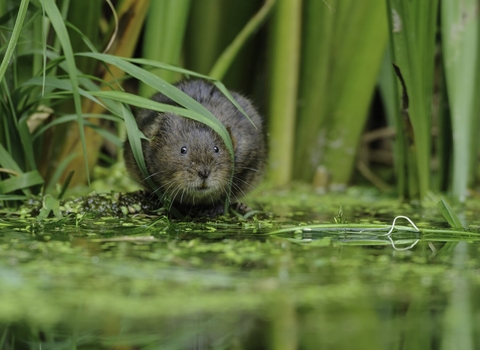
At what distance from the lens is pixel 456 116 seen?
12.2 ft

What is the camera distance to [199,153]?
2.88 m

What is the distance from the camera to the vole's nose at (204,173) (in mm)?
2812

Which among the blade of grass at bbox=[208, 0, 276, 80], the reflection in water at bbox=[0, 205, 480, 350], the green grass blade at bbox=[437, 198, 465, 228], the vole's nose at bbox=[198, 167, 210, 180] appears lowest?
the reflection in water at bbox=[0, 205, 480, 350]

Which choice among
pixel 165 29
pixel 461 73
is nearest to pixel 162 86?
pixel 165 29

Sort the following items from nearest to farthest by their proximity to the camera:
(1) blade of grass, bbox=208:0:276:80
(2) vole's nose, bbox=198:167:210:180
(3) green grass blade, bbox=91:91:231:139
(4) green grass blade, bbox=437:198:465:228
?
1. (3) green grass blade, bbox=91:91:231:139
2. (4) green grass blade, bbox=437:198:465:228
3. (2) vole's nose, bbox=198:167:210:180
4. (1) blade of grass, bbox=208:0:276:80

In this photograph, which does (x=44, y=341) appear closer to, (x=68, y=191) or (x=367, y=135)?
(x=68, y=191)

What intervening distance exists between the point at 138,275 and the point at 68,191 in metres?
2.02

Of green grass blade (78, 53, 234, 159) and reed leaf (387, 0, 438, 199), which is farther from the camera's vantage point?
reed leaf (387, 0, 438, 199)

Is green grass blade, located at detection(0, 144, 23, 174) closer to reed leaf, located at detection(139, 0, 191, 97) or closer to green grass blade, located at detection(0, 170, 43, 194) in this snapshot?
green grass blade, located at detection(0, 170, 43, 194)

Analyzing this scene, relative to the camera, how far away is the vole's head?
2.85m

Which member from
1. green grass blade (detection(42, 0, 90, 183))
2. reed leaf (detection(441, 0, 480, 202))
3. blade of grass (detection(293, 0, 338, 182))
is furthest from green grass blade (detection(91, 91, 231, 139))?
blade of grass (detection(293, 0, 338, 182))

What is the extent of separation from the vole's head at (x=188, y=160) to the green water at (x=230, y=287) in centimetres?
21

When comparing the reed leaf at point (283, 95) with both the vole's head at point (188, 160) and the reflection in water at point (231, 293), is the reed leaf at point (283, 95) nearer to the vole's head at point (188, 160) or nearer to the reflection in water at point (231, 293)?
the vole's head at point (188, 160)

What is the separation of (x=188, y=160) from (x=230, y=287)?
3.84ft
